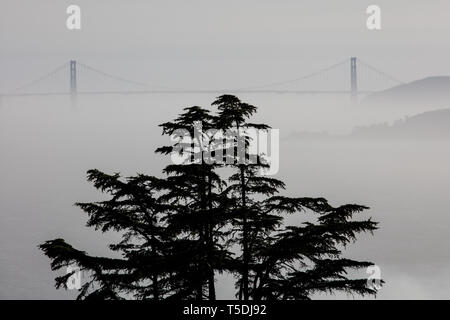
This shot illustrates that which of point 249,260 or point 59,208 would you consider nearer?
point 249,260

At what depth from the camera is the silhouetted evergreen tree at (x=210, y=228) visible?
617 inches

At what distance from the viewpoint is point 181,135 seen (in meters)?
17.2

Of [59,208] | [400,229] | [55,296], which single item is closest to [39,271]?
[55,296]

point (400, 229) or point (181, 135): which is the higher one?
A: point (181, 135)

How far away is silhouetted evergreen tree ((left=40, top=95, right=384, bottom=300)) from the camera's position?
1568 cm

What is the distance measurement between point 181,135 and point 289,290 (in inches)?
200

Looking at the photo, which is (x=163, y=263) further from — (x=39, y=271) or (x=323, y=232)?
(x=39, y=271)

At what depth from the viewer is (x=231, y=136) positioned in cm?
1728

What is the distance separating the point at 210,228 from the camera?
16.4 m

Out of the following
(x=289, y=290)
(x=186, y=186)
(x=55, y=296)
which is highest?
(x=186, y=186)
